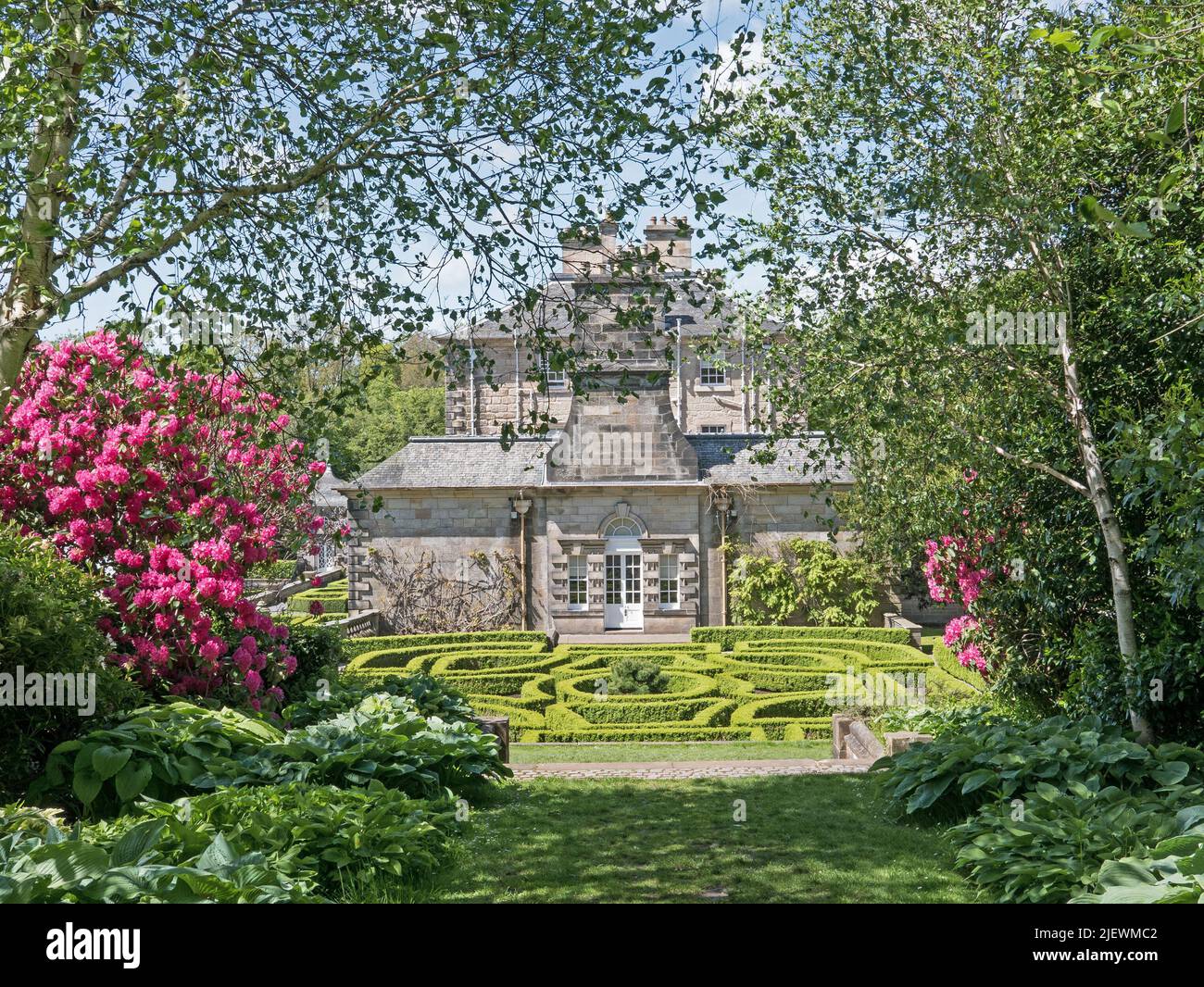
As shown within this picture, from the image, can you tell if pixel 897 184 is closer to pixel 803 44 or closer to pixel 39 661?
pixel 803 44

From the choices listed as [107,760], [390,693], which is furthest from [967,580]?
[107,760]

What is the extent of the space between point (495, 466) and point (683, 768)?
48.7 ft

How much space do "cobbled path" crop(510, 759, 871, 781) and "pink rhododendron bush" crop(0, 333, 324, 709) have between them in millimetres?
3432

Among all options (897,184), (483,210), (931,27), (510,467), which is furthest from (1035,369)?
(510,467)

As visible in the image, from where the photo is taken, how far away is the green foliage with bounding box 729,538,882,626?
81.6ft

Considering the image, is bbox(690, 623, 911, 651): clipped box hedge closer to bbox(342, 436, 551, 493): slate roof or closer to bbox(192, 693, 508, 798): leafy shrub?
bbox(342, 436, 551, 493): slate roof

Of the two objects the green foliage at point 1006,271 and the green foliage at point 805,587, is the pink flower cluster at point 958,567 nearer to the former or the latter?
the green foliage at point 1006,271

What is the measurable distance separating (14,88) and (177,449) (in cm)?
456

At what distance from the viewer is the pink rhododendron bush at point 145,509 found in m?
9.23

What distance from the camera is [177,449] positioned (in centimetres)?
992

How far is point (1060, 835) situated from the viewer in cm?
577

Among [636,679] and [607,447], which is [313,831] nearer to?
[636,679]

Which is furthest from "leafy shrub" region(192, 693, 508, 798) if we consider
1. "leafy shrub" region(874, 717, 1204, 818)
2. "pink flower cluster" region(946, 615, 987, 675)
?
"pink flower cluster" region(946, 615, 987, 675)
